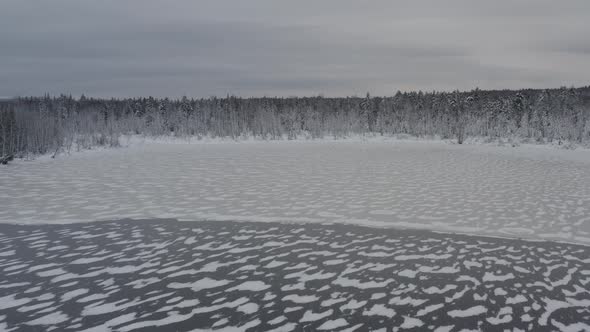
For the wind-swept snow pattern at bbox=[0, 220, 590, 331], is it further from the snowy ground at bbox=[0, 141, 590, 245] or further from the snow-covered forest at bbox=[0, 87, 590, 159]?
the snow-covered forest at bbox=[0, 87, 590, 159]

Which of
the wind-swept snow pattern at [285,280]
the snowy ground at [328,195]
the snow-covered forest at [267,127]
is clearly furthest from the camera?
the snow-covered forest at [267,127]

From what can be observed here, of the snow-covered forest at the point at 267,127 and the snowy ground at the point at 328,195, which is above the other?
the snow-covered forest at the point at 267,127

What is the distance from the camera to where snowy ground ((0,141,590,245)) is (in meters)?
6.92

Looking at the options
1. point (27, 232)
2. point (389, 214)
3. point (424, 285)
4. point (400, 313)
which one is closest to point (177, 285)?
point (400, 313)

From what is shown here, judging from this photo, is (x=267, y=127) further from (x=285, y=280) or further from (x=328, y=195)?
(x=285, y=280)

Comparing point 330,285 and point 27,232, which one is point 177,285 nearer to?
point 330,285

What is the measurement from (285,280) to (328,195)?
4.74m

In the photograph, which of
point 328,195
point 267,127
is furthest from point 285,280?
point 267,127

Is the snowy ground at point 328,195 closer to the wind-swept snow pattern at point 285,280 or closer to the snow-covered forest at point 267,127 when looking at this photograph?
the wind-swept snow pattern at point 285,280

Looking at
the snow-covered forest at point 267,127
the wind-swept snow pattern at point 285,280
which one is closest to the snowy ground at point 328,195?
the wind-swept snow pattern at point 285,280

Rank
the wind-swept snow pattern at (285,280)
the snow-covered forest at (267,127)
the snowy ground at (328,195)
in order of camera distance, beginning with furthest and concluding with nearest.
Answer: the snow-covered forest at (267,127)
the snowy ground at (328,195)
the wind-swept snow pattern at (285,280)

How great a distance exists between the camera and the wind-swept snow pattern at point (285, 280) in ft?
11.5

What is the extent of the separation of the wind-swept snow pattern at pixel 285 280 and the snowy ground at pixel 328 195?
80 centimetres

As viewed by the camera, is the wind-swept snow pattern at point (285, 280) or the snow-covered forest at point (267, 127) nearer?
the wind-swept snow pattern at point (285, 280)
